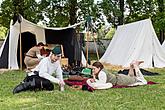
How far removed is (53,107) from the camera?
420 centimetres

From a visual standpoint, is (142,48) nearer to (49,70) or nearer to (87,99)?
(49,70)

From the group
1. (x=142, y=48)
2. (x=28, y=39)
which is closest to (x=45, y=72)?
(x=142, y=48)

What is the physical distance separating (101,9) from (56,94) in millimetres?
14026

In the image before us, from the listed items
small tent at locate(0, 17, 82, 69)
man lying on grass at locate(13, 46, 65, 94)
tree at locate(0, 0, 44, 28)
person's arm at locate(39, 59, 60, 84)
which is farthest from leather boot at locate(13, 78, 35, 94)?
tree at locate(0, 0, 44, 28)

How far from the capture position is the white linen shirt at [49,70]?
205 inches

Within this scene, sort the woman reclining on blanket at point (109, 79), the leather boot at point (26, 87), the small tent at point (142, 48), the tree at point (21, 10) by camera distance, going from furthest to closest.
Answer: the tree at point (21, 10) < the small tent at point (142, 48) < the woman reclining on blanket at point (109, 79) < the leather boot at point (26, 87)

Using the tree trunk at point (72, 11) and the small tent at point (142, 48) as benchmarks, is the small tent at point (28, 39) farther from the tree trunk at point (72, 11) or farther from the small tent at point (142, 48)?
the tree trunk at point (72, 11)

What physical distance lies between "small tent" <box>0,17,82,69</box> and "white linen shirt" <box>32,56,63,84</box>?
4729 mm

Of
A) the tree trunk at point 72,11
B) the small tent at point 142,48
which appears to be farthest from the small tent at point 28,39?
the tree trunk at point 72,11

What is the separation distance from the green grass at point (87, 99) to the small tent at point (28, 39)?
454cm

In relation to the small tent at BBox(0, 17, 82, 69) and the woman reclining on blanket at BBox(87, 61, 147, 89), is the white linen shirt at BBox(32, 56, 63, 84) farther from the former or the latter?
the small tent at BBox(0, 17, 82, 69)

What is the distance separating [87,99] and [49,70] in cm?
98

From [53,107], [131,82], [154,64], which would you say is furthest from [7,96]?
[154,64]

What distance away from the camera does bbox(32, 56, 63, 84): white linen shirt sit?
5211mm
